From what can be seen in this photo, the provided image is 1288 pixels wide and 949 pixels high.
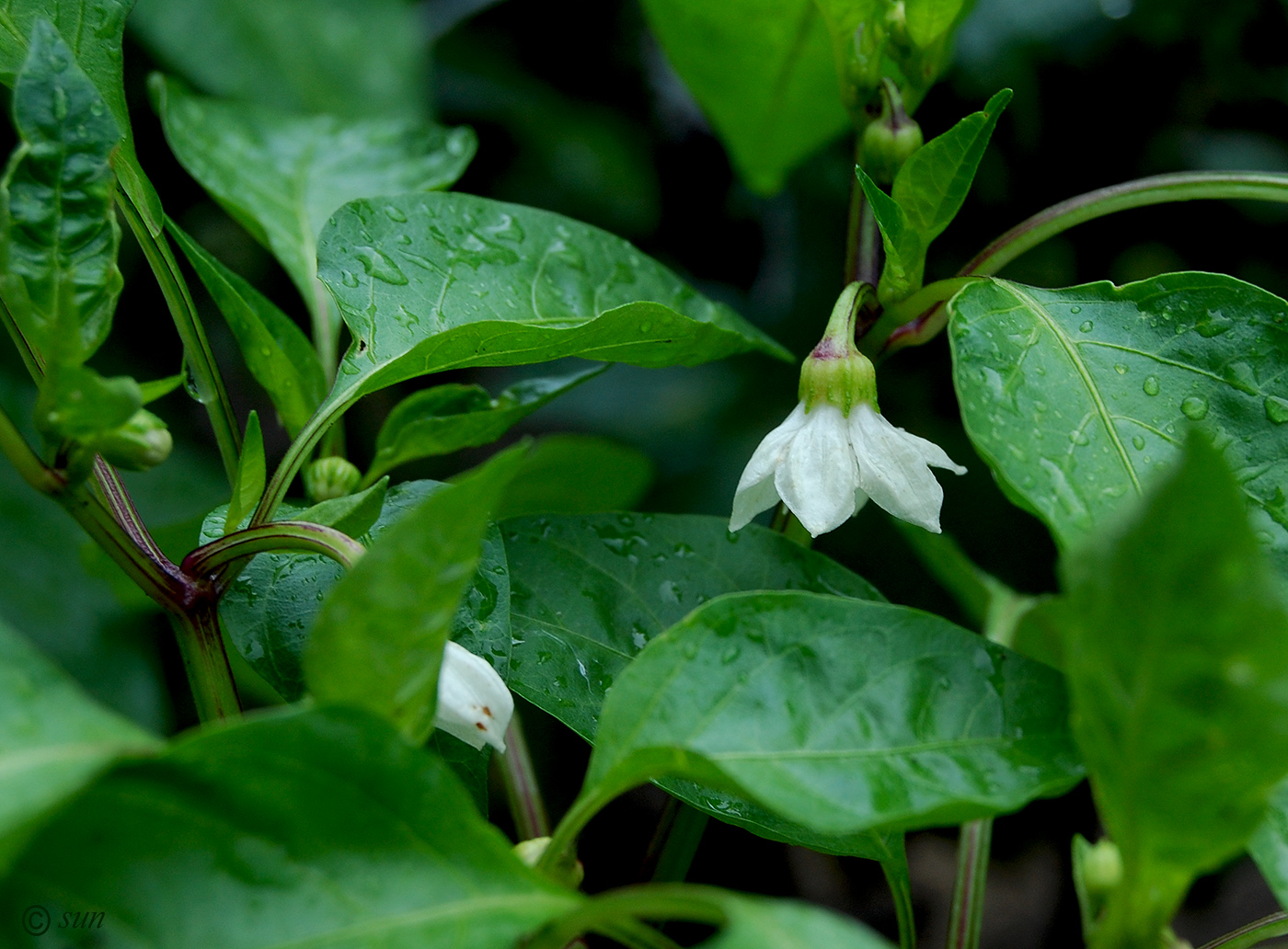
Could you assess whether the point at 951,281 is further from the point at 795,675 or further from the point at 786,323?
the point at 786,323

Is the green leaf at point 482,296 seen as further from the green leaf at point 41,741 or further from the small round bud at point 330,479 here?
the green leaf at point 41,741

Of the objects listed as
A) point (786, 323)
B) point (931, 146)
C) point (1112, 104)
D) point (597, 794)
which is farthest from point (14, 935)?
point (1112, 104)

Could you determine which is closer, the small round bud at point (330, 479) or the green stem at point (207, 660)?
the green stem at point (207, 660)

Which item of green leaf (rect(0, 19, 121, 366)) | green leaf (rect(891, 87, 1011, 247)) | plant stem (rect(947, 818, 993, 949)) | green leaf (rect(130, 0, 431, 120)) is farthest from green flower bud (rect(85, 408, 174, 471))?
green leaf (rect(130, 0, 431, 120))

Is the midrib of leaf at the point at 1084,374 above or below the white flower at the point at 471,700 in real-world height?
above

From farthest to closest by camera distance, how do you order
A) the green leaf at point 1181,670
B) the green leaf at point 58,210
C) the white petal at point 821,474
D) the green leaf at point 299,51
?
the green leaf at point 299,51 < the white petal at point 821,474 < the green leaf at point 58,210 < the green leaf at point 1181,670

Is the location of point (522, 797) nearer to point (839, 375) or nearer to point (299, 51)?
point (839, 375)

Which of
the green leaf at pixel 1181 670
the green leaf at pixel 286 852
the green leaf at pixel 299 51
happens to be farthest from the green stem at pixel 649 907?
the green leaf at pixel 299 51
